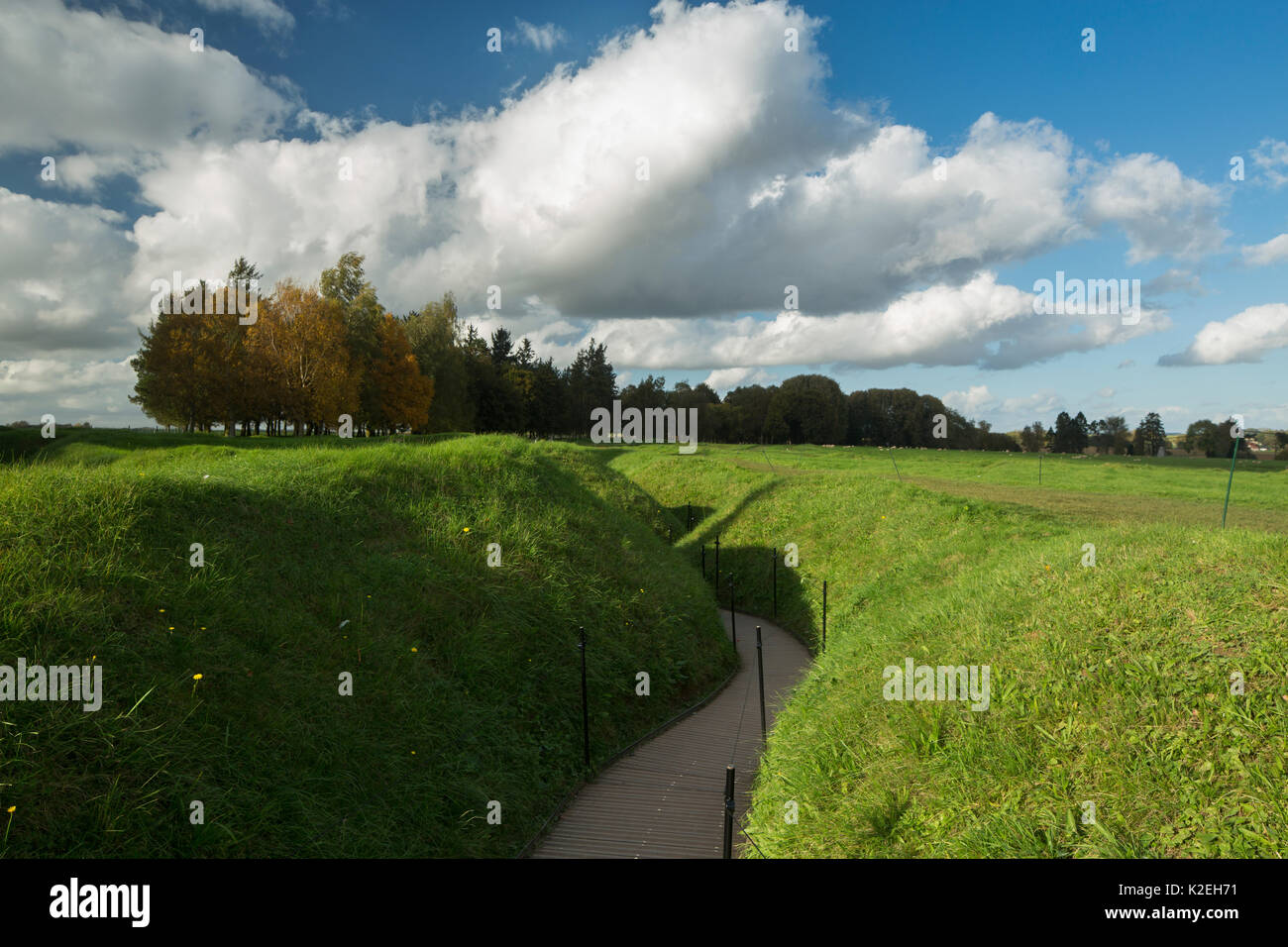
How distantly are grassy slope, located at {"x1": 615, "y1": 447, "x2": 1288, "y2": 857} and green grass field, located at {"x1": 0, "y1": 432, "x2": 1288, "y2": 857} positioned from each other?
0.13ft

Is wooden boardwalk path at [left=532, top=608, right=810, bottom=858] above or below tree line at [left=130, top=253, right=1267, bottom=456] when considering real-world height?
below

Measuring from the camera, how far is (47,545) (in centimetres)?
888

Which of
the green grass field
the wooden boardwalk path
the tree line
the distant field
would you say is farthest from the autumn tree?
the wooden boardwalk path

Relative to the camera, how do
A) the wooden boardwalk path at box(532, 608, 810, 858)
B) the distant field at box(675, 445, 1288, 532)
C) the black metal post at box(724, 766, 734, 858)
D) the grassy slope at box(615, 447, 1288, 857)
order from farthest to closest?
the distant field at box(675, 445, 1288, 532) < the wooden boardwalk path at box(532, 608, 810, 858) < the black metal post at box(724, 766, 734, 858) < the grassy slope at box(615, 447, 1288, 857)

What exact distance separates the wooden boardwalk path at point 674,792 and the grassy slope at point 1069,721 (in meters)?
0.92

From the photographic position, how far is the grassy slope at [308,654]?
6.93 metres

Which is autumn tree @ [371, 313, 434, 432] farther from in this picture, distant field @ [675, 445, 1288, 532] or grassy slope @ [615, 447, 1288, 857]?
grassy slope @ [615, 447, 1288, 857]

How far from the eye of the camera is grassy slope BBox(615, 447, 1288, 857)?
685cm

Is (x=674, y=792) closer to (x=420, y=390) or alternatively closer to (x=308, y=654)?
(x=308, y=654)

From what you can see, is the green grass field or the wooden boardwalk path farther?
the wooden boardwalk path
